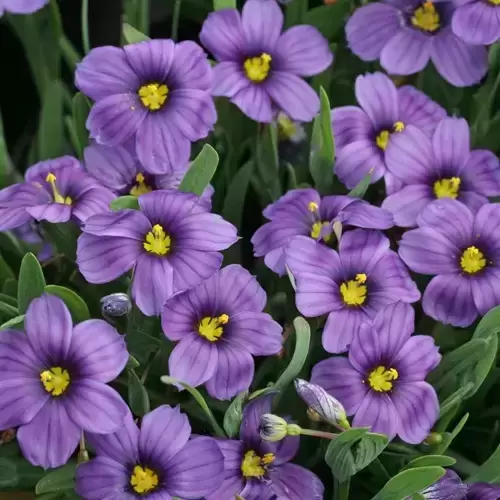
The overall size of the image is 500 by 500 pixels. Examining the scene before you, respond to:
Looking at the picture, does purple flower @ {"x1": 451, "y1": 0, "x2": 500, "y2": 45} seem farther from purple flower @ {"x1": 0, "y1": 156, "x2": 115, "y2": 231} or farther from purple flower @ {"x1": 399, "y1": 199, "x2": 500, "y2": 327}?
purple flower @ {"x1": 0, "y1": 156, "x2": 115, "y2": 231}

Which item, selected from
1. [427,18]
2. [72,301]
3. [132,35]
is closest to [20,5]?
[132,35]

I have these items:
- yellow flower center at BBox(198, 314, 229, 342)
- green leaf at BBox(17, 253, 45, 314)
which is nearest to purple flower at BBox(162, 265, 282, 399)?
yellow flower center at BBox(198, 314, 229, 342)

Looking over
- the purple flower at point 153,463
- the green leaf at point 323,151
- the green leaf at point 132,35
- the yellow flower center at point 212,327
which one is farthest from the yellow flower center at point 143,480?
the green leaf at point 132,35

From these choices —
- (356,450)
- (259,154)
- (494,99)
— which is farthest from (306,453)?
(494,99)

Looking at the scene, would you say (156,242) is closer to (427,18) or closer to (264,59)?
(264,59)

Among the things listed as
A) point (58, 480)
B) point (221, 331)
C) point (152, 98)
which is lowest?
point (58, 480)

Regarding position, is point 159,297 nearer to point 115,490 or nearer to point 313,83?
point 115,490

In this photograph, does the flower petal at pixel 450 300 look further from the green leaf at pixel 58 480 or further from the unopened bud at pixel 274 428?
the green leaf at pixel 58 480

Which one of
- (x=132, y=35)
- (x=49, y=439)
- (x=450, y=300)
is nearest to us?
(x=49, y=439)
